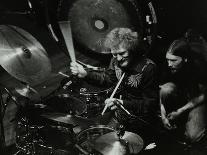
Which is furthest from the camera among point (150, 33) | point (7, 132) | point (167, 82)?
point (7, 132)

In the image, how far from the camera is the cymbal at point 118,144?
2479mm

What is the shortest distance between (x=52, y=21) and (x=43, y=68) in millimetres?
518

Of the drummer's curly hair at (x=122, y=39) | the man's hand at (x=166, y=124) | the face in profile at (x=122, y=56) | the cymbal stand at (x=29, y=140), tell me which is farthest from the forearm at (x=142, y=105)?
the cymbal stand at (x=29, y=140)

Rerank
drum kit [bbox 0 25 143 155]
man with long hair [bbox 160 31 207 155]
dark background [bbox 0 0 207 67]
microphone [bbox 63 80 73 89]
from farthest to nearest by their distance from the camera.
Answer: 1. microphone [bbox 63 80 73 89]
2. drum kit [bbox 0 25 143 155]
3. man with long hair [bbox 160 31 207 155]
4. dark background [bbox 0 0 207 67]

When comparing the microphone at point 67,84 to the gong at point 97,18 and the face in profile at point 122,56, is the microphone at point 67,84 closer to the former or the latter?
Answer: the gong at point 97,18

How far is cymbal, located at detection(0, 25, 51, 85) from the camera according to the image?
8.96ft

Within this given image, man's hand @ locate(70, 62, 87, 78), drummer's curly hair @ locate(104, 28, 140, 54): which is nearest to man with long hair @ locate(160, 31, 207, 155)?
drummer's curly hair @ locate(104, 28, 140, 54)

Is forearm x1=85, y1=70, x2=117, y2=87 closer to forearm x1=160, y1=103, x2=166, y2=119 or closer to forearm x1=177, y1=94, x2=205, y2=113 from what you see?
forearm x1=160, y1=103, x2=166, y2=119

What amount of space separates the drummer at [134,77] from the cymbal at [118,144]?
24 centimetres

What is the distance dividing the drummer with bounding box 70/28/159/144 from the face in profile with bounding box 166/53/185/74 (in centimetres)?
16

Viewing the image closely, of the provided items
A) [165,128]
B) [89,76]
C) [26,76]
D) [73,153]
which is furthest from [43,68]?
[165,128]

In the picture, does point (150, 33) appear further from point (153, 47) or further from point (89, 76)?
point (89, 76)

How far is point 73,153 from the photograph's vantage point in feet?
9.41

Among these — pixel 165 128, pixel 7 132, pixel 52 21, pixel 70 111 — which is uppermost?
pixel 52 21
